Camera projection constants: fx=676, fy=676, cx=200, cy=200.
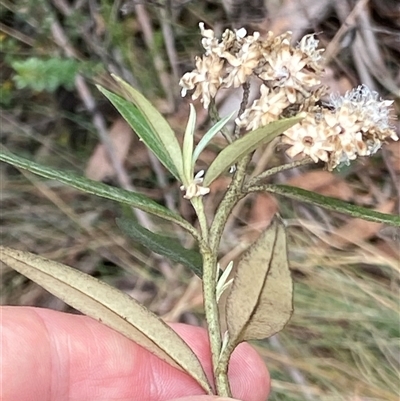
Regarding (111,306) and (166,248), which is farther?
(166,248)

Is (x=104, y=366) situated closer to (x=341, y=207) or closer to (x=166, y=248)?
(x=166, y=248)

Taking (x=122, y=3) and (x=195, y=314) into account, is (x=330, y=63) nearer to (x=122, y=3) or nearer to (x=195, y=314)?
(x=122, y=3)

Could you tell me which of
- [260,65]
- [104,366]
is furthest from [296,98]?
[104,366]

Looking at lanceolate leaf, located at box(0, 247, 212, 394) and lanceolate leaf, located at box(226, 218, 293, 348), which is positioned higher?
lanceolate leaf, located at box(226, 218, 293, 348)

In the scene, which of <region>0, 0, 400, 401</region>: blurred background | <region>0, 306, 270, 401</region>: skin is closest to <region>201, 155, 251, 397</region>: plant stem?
<region>0, 306, 270, 401</region>: skin

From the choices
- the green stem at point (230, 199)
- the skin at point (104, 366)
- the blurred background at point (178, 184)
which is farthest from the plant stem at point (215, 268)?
the blurred background at point (178, 184)

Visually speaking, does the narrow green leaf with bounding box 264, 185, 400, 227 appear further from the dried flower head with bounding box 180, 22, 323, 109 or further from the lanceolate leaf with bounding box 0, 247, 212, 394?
the lanceolate leaf with bounding box 0, 247, 212, 394
